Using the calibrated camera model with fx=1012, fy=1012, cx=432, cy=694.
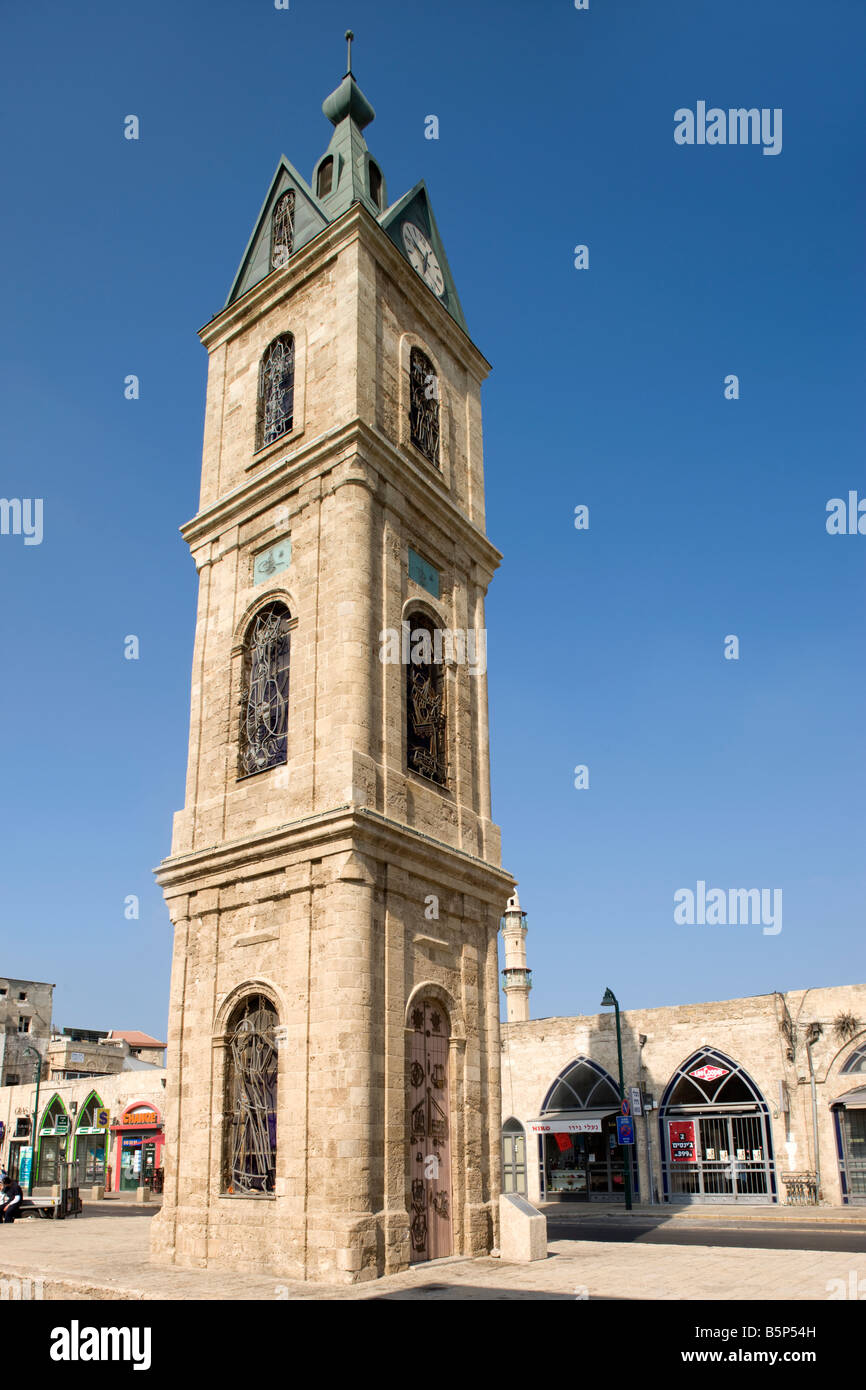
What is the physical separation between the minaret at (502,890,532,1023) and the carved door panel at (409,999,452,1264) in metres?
29.4

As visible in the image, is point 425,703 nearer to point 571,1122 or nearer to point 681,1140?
point 681,1140

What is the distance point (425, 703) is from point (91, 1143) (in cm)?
4096

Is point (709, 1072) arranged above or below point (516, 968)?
below

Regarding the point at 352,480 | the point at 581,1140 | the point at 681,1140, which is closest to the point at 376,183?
the point at 352,480

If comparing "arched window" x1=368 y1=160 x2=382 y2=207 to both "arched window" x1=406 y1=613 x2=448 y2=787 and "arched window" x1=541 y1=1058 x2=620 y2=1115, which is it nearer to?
"arched window" x1=406 y1=613 x2=448 y2=787

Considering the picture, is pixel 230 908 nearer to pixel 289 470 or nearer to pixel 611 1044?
pixel 289 470

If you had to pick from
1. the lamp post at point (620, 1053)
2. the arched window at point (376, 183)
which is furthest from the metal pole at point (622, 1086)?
the arched window at point (376, 183)

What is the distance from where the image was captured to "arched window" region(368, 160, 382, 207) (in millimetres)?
21375

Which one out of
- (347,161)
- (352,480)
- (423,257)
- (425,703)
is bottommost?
(425,703)

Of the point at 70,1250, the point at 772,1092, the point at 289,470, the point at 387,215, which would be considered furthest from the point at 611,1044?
the point at 387,215

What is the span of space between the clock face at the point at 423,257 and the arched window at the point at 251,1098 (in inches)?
549

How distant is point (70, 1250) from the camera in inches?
667

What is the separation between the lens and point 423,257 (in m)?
20.8

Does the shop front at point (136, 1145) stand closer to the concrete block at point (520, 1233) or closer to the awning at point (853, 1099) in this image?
the awning at point (853, 1099)
